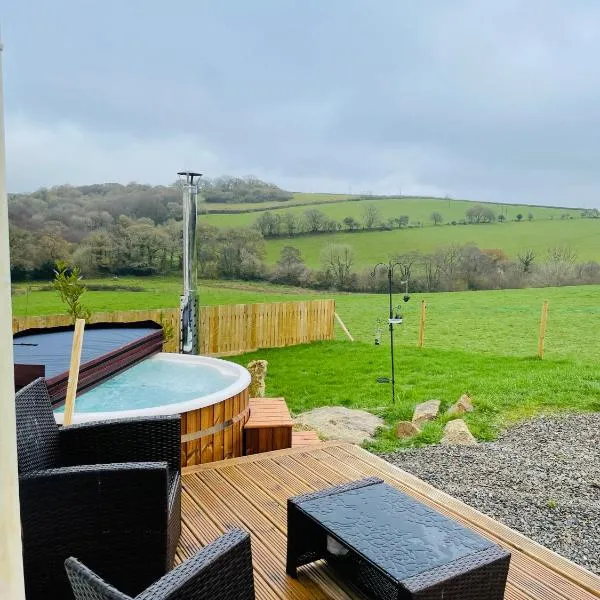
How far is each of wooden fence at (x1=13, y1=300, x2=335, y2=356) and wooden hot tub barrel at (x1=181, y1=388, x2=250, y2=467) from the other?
6181 mm

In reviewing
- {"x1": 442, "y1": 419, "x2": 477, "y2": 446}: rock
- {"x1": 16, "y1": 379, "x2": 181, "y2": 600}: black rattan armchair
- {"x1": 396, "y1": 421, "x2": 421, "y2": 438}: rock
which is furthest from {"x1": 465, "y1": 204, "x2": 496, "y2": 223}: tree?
{"x1": 16, "y1": 379, "x2": 181, "y2": 600}: black rattan armchair

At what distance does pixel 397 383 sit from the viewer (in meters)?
8.74

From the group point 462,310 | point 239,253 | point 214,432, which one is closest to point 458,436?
point 214,432

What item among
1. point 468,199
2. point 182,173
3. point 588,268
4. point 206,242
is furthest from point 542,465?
point 468,199

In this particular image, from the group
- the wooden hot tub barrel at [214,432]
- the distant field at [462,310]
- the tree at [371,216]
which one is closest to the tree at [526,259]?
the distant field at [462,310]

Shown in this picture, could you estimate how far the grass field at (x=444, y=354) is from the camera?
7.02m

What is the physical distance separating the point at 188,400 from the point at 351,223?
13.7 metres

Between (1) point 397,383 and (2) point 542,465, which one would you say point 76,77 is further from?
(2) point 542,465

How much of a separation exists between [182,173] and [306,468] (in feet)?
15.3

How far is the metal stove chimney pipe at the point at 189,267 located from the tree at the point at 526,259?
35.6 feet

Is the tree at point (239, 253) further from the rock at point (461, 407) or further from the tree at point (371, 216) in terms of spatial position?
the rock at point (461, 407)

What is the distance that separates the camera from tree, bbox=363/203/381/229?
1789cm

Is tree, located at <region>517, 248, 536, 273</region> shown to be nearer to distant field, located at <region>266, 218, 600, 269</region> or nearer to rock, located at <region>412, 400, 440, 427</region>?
distant field, located at <region>266, 218, 600, 269</region>

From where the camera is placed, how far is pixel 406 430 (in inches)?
219
